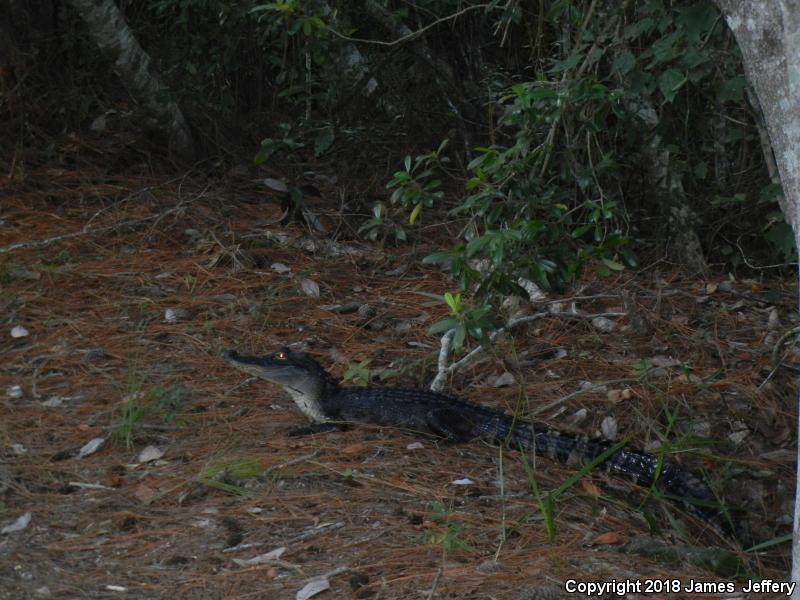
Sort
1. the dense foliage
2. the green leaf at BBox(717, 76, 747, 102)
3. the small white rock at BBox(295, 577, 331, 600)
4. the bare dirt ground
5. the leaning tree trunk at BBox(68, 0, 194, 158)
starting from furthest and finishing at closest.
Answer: the leaning tree trunk at BBox(68, 0, 194, 158), the green leaf at BBox(717, 76, 747, 102), the dense foliage, the bare dirt ground, the small white rock at BBox(295, 577, 331, 600)

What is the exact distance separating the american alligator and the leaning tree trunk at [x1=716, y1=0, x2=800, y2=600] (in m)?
1.24

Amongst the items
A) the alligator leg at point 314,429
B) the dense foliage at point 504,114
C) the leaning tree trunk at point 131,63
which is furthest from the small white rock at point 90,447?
the leaning tree trunk at point 131,63

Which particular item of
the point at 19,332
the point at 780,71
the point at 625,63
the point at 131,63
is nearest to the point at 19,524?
the point at 19,332

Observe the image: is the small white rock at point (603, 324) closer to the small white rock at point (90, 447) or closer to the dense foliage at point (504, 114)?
the dense foliage at point (504, 114)

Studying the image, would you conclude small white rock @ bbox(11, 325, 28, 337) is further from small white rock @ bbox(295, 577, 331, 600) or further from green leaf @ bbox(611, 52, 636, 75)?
green leaf @ bbox(611, 52, 636, 75)

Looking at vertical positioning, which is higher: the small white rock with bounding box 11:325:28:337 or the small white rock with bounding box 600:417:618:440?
the small white rock with bounding box 11:325:28:337

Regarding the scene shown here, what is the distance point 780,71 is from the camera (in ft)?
8.41

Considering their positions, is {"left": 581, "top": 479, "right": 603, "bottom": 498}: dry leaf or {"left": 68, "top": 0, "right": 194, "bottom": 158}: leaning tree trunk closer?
{"left": 581, "top": 479, "right": 603, "bottom": 498}: dry leaf

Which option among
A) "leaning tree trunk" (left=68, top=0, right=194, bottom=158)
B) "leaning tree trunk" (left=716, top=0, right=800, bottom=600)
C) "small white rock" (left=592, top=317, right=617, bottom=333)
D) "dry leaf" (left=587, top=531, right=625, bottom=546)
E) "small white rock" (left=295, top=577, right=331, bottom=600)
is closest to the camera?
"leaning tree trunk" (left=716, top=0, right=800, bottom=600)

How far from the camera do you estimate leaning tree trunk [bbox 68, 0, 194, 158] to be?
6723mm

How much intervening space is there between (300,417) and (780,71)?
8.20ft

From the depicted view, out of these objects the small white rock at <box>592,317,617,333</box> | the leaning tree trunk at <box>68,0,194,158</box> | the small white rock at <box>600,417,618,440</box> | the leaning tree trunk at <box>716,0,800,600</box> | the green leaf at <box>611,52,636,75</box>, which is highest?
the leaning tree trunk at <box>716,0,800,600</box>

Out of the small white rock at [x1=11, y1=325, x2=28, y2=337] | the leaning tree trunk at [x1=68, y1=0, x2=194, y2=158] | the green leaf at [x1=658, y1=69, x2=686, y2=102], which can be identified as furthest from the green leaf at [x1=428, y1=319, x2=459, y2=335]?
the leaning tree trunk at [x1=68, y1=0, x2=194, y2=158]

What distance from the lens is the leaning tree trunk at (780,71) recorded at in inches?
97.0
